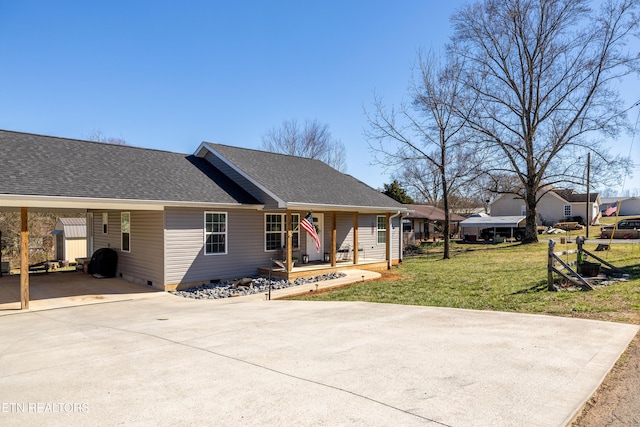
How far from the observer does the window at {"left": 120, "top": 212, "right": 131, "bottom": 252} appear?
14469mm

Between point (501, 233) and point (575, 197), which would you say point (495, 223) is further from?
point (575, 197)

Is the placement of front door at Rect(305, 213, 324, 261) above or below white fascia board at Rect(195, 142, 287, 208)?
below

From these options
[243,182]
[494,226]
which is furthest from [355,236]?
[494,226]

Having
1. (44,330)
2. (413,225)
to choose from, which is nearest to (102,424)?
(44,330)

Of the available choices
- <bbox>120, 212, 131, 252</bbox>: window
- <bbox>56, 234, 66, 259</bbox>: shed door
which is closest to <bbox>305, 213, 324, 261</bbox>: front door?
<bbox>120, 212, 131, 252</bbox>: window

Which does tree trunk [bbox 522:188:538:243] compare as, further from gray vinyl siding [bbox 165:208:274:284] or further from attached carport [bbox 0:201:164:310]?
attached carport [bbox 0:201:164:310]

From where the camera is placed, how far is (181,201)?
40.7 ft

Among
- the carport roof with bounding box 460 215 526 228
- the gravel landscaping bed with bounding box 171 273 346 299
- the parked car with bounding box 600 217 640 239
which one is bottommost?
the gravel landscaping bed with bounding box 171 273 346 299

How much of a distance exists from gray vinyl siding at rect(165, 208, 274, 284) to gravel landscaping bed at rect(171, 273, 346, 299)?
0.44m

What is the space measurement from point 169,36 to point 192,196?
832cm

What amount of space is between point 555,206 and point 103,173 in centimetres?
5019

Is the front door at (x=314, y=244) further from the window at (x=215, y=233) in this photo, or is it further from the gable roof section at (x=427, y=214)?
the gable roof section at (x=427, y=214)

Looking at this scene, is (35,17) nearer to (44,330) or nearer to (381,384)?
(44,330)

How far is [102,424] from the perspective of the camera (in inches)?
138
